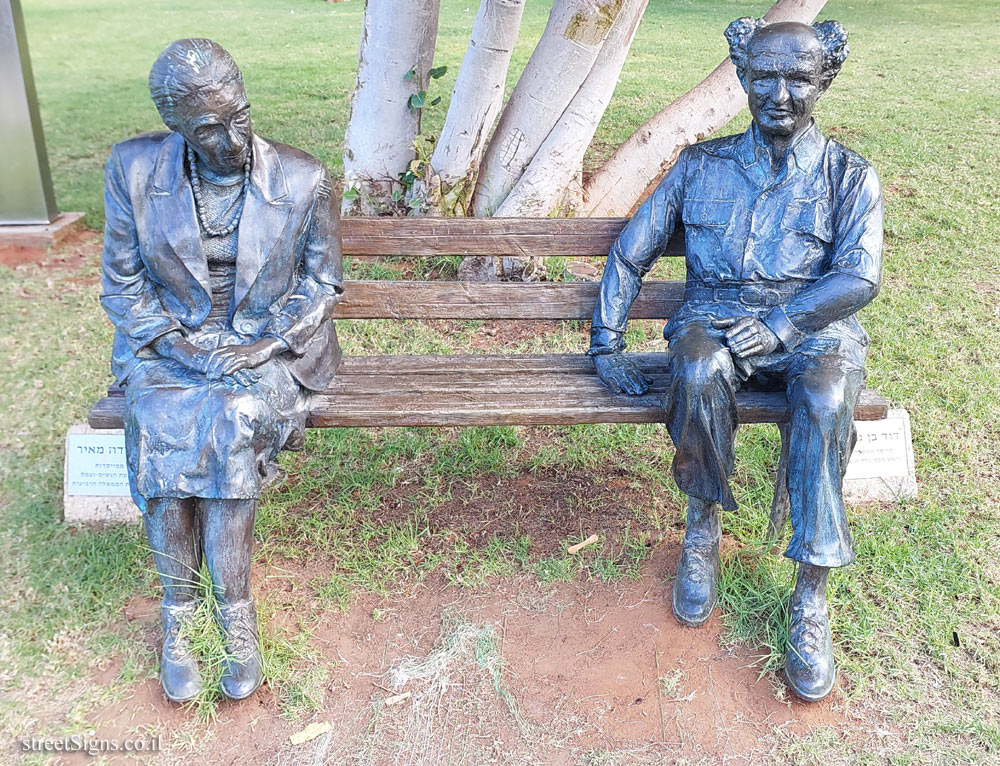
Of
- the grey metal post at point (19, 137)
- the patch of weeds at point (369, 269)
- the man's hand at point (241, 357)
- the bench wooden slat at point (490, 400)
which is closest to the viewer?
the man's hand at point (241, 357)

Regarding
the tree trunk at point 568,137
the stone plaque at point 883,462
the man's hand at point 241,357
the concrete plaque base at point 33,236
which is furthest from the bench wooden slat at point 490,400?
the concrete plaque base at point 33,236

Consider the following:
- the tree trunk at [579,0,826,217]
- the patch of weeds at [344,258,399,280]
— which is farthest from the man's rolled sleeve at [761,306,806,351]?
the patch of weeds at [344,258,399,280]

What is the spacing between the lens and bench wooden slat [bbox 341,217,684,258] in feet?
12.9

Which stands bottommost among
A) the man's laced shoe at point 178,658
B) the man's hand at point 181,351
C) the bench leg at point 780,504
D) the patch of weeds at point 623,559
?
the patch of weeds at point 623,559

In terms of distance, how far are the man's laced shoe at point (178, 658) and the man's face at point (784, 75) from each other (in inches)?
97.3

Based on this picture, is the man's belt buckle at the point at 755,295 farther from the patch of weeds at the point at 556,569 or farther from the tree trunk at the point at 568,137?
the tree trunk at the point at 568,137

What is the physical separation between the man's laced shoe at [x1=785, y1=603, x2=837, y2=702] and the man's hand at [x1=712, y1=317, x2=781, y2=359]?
0.84 meters

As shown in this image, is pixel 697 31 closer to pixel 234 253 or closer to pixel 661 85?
pixel 661 85

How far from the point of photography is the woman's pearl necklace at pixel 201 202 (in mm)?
3223

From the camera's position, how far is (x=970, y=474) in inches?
162

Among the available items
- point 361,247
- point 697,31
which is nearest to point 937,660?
point 361,247

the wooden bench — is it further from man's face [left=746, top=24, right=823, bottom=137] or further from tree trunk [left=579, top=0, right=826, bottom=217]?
tree trunk [left=579, top=0, right=826, bottom=217]

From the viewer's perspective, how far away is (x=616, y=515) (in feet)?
13.1

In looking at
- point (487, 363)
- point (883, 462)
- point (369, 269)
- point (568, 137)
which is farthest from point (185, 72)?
point (369, 269)
